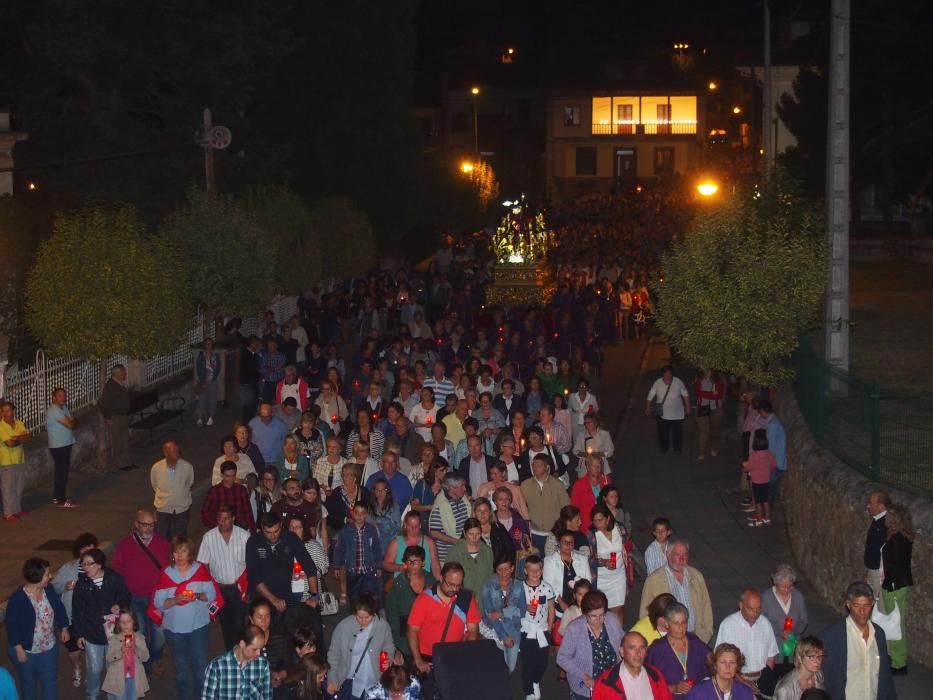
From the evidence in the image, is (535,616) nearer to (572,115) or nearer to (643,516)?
(643,516)

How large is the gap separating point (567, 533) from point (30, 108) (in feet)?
104

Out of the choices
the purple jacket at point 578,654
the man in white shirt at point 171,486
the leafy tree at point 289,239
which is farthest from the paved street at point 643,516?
the leafy tree at point 289,239

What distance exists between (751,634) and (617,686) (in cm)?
150

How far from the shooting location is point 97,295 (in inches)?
827

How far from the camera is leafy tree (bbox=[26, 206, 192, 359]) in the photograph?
2088cm

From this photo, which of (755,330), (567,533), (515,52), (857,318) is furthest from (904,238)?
(515,52)

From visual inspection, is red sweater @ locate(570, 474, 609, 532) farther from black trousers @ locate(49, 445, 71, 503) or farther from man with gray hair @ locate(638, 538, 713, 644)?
black trousers @ locate(49, 445, 71, 503)

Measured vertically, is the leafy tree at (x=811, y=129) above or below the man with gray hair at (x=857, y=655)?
above

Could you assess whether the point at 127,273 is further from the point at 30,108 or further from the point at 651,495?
the point at 30,108

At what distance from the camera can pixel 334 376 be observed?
64.0 feet

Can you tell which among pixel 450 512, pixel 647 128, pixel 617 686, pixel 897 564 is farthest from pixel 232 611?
pixel 647 128

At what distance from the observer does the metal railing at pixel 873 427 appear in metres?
14.0

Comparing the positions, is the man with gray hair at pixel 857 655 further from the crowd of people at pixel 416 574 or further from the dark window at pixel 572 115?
the dark window at pixel 572 115

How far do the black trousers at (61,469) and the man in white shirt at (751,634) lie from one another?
33.6ft
